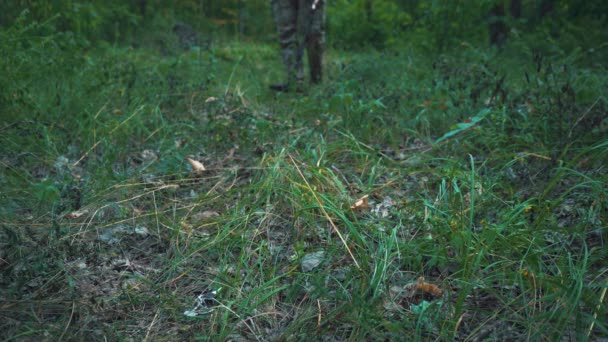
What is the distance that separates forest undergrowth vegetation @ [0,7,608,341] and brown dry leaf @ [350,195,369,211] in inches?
0.4

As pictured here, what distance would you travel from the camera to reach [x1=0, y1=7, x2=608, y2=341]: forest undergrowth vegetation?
185 cm

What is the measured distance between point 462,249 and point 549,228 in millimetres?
395

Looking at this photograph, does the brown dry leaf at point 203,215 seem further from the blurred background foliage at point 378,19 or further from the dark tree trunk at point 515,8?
the dark tree trunk at point 515,8

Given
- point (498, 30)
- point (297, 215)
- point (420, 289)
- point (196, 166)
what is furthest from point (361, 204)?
point (498, 30)

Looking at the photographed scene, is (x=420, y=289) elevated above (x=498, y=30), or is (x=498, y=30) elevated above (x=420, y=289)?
(x=498, y=30)

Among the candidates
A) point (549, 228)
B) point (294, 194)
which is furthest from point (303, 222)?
point (549, 228)

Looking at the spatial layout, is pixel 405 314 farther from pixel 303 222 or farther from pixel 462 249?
pixel 303 222

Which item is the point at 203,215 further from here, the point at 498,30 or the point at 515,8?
the point at 515,8

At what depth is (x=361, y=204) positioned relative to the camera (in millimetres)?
2549

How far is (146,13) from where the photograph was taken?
12.5 meters

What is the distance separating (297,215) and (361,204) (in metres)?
0.38

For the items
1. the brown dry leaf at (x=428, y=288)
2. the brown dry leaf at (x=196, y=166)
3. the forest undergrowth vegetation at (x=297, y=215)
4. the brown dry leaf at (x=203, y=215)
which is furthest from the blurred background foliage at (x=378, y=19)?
the brown dry leaf at (x=428, y=288)

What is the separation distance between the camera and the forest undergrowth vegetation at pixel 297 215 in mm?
1848

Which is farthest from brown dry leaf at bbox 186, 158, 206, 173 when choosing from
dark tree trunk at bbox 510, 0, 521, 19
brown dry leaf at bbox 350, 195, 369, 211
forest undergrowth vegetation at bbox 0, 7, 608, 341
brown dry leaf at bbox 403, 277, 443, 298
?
dark tree trunk at bbox 510, 0, 521, 19
